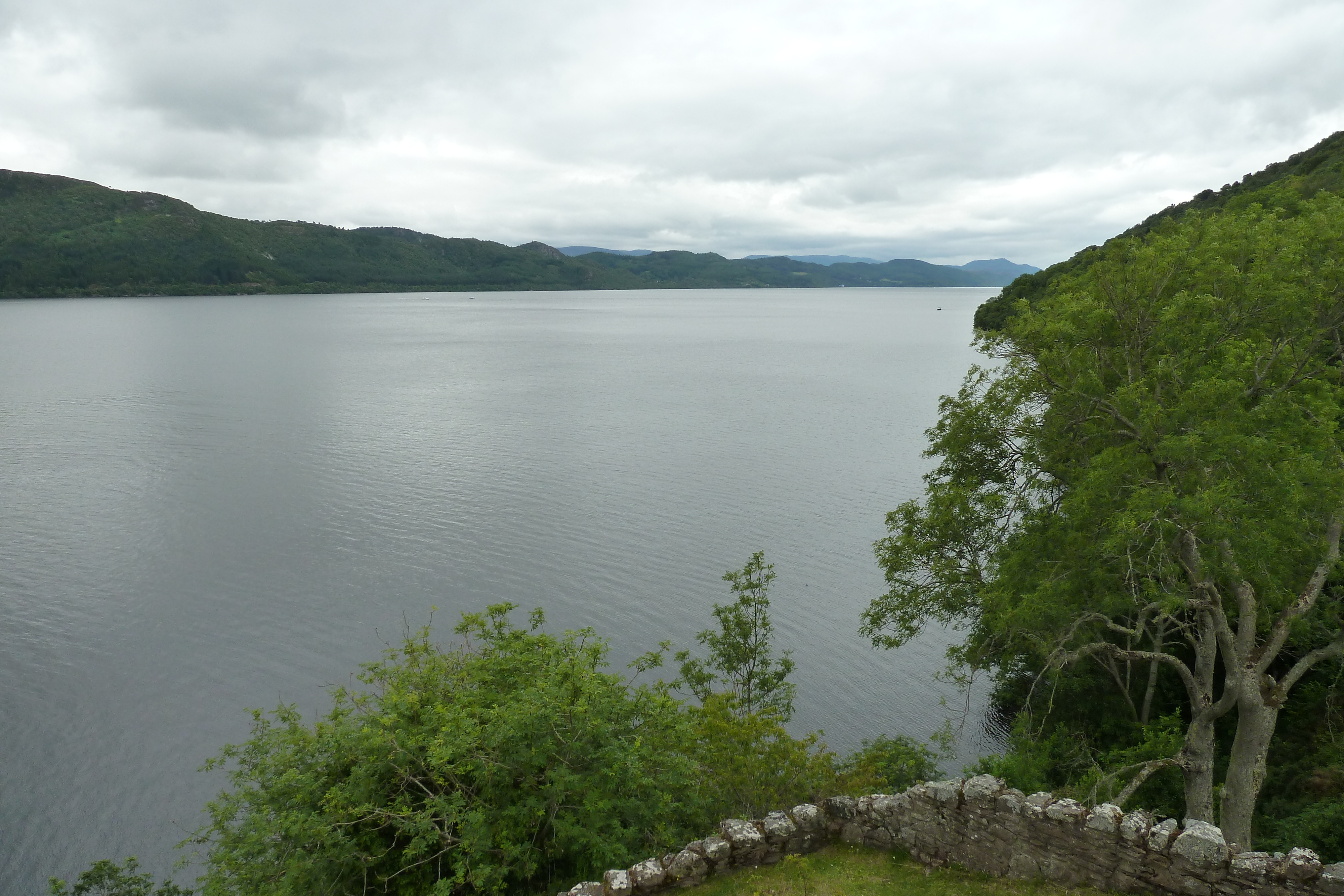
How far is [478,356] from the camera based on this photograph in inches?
5428

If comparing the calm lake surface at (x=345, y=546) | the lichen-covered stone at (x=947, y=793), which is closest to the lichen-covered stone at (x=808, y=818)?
the lichen-covered stone at (x=947, y=793)

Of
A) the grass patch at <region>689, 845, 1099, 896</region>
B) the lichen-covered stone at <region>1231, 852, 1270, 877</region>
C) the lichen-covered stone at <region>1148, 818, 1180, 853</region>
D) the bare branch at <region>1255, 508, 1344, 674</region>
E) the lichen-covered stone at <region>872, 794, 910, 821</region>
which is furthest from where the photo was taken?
the bare branch at <region>1255, 508, 1344, 674</region>

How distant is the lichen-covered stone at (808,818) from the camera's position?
44.4 ft

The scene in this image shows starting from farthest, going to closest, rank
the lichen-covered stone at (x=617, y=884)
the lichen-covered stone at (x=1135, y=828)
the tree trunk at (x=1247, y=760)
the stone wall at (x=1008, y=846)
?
the tree trunk at (x=1247, y=760) < the lichen-covered stone at (x=617, y=884) < the lichen-covered stone at (x=1135, y=828) < the stone wall at (x=1008, y=846)

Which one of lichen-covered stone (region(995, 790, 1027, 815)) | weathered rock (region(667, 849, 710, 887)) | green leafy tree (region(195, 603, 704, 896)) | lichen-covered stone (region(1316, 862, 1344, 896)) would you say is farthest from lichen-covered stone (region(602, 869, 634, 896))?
lichen-covered stone (region(1316, 862, 1344, 896))

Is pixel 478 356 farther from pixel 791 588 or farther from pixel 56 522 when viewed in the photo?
pixel 791 588

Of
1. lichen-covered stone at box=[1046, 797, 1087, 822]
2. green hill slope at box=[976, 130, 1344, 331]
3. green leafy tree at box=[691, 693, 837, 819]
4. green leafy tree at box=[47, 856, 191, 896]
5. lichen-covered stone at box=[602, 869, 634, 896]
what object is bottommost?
green leafy tree at box=[47, 856, 191, 896]

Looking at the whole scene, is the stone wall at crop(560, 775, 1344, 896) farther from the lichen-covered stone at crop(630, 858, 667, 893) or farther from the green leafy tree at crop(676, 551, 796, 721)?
the green leafy tree at crop(676, 551, 796, 721)

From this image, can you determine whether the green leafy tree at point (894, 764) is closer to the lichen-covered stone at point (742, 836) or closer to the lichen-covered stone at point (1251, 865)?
the lichen-covered stone at point (742, 836)

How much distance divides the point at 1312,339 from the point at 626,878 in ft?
62.7

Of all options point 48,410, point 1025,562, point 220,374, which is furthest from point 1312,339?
point 220,374

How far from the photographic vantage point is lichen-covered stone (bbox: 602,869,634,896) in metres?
11.9

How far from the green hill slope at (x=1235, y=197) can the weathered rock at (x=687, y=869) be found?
21531 millimetres

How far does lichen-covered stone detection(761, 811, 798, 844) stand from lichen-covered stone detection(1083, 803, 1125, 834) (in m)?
4.45
